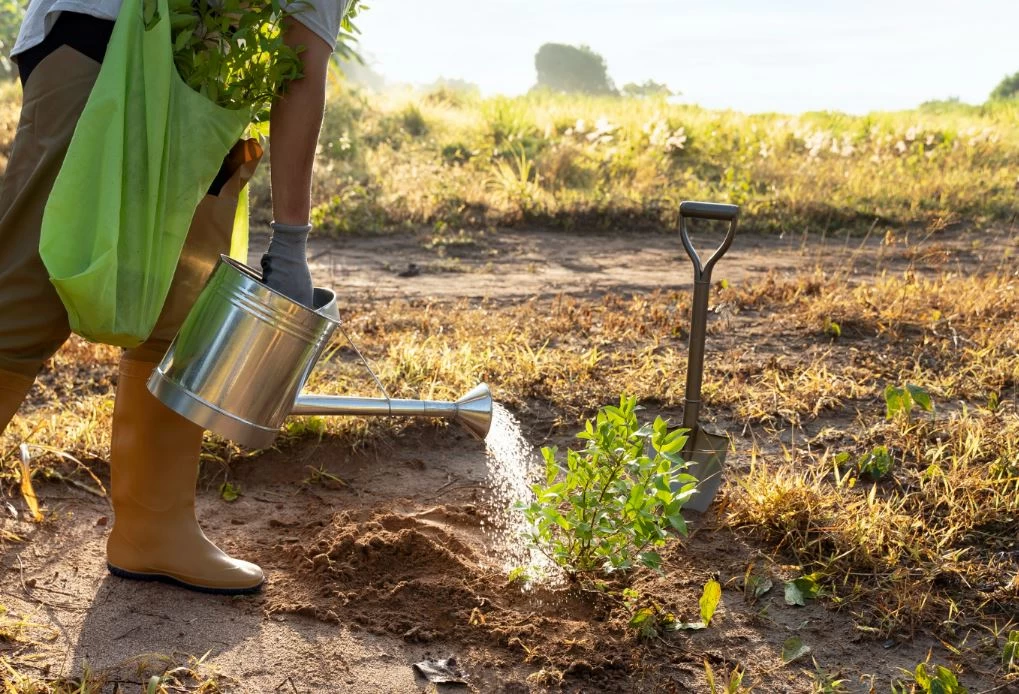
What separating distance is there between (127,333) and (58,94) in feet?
1.61

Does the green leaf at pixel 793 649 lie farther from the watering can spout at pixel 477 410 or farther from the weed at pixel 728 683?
the watering can spout at pixel 477 410

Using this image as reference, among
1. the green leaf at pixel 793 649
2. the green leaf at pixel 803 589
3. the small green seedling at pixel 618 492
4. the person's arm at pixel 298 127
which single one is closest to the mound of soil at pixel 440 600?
the small green seedling at pixel 618 492

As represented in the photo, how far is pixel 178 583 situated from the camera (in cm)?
247

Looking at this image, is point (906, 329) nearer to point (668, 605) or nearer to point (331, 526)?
point (668, 605)

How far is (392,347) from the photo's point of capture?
13.2 ft

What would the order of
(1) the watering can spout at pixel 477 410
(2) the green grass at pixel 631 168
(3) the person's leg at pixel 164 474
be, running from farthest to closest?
(2) the green grass at pixel 631 168 < (1) the watering can spout at pixel 477 410 < (3) the person's leg at pixel 164 474

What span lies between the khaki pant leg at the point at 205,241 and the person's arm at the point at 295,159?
115 mm

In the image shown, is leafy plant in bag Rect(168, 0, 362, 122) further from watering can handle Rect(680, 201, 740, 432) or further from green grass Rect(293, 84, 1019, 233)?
green grass Rect(293, 84, 1019, 233)

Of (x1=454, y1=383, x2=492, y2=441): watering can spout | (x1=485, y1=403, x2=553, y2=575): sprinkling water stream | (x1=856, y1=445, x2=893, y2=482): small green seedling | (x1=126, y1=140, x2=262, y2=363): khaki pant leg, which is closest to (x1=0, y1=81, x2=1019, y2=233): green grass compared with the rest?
(x1=485, y1=403, x2=553, y2=575): sprinkling water stream

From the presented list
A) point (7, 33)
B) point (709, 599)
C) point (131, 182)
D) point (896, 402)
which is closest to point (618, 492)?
point (709, 599)

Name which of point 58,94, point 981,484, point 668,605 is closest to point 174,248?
point 58,94

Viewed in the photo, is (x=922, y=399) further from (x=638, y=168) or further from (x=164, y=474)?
(x=638, y=168)

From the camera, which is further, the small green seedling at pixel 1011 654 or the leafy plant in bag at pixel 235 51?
the small green seedling at pixel 1011 654

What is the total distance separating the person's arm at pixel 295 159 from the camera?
1.91m
